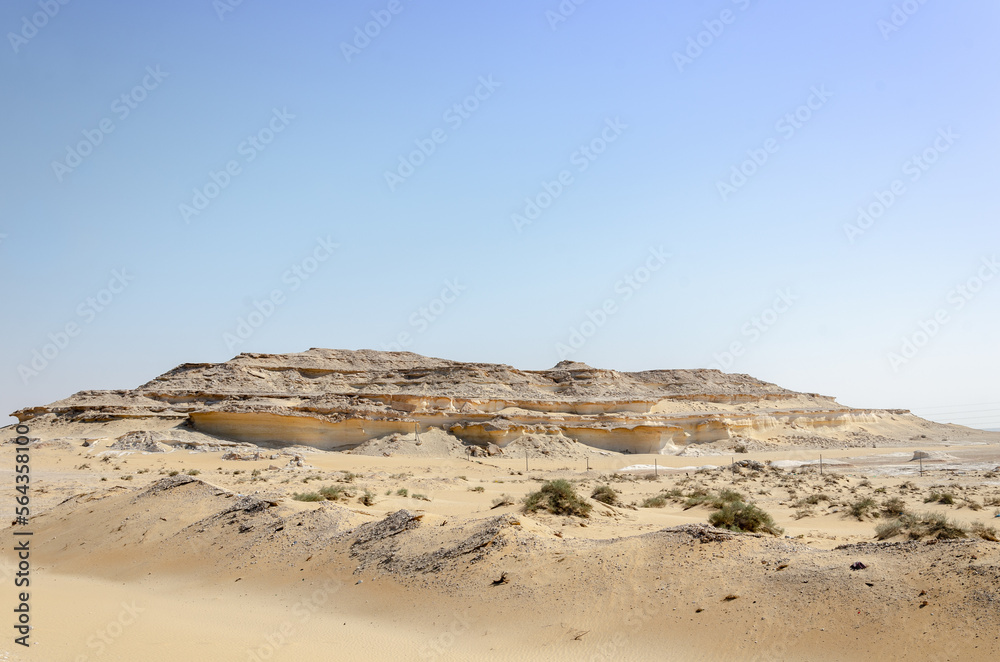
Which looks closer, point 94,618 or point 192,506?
point 94,618

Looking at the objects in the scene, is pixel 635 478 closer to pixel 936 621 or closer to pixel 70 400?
pixel 936 621

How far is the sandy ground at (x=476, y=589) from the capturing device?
243 inches

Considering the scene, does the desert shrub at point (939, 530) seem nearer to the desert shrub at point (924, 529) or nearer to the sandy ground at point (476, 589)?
the desert shrub at point (924, 529)

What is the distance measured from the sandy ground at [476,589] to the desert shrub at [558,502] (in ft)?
2.26

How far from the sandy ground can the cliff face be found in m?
Answer: 30.6

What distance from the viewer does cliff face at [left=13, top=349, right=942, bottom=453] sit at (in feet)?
149

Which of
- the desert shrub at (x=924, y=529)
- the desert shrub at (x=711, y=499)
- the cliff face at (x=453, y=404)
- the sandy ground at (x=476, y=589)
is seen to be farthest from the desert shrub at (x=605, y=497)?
the cliff face at (x=453, y=404)

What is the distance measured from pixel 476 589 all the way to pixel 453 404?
45090mm

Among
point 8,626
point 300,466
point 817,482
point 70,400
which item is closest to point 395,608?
point 8,626

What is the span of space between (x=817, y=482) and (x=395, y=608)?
21474mm

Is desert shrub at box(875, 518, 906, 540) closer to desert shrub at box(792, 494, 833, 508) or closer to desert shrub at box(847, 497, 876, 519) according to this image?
desert shrub at box(847, 497, 876, 519)

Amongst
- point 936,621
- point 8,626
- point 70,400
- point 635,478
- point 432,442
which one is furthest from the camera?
point 70,400

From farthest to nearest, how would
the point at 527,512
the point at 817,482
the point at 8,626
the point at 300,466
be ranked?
1. the point at 300,466
2. the point at 817,482
3. the point at 527,512
4. the point at 8,626

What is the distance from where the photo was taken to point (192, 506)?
46.3ft
